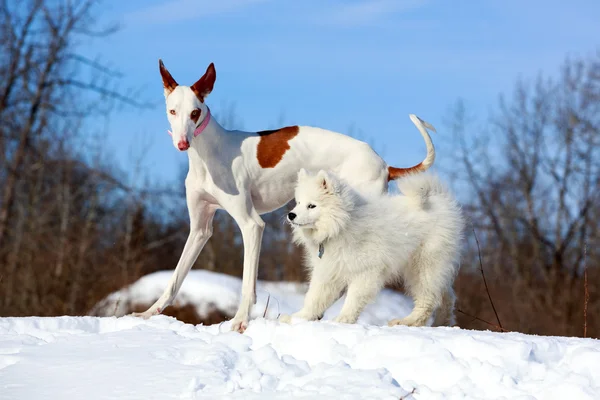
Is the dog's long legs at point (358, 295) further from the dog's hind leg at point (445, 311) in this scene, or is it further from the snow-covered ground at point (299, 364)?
the dog's hind leg at point (445, 311)

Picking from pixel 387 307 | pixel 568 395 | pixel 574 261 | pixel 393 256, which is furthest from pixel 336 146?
pixel 574 261

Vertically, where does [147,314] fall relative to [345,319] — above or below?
below

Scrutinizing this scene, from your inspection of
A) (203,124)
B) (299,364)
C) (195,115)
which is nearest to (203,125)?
(203,124)

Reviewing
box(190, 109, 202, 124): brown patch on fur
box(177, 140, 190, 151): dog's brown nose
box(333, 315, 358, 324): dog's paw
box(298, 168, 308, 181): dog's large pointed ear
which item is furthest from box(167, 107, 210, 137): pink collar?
box(333, 315, 358, 324): dog's paw

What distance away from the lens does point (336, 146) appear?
6.23 meters

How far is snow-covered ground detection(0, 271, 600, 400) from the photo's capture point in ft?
13.3

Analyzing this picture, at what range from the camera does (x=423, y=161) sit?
6.55m

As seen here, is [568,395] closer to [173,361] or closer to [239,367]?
[239,367]

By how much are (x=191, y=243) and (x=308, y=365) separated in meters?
2.33

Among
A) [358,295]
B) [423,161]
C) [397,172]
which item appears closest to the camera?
[358,295]

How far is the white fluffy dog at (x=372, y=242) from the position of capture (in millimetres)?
5715

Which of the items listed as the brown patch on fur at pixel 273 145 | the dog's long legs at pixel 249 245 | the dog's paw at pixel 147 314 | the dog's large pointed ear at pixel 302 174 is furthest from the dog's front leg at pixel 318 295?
the dog's paw at pixel 147 314

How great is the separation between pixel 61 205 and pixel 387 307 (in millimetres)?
12383

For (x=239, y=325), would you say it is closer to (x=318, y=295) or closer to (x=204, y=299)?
(x=318, y=295)
